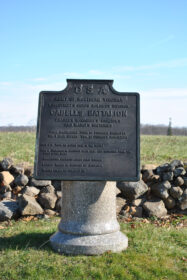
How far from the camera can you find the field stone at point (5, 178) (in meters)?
9.06

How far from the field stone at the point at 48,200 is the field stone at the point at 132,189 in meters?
1.64

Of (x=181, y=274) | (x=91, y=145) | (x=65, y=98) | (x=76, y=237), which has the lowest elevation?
(x=181, y=274)

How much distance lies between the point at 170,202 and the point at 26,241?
14.2 feet

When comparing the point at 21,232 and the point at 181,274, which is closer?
the point at 181,274

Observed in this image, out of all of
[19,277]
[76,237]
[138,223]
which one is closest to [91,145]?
[76,237]

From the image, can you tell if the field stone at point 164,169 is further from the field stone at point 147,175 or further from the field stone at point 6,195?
the field stone at point 6,195

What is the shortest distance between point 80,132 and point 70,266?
1947mm

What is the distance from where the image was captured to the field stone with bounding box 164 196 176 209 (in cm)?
881

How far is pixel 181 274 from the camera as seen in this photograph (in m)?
4.73

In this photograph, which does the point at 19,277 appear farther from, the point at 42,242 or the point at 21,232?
the point at 21,232

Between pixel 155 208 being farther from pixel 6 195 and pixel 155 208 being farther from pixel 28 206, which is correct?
pixel 6 195

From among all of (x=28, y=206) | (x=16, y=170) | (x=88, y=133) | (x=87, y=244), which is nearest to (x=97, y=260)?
(x=87, y=244)

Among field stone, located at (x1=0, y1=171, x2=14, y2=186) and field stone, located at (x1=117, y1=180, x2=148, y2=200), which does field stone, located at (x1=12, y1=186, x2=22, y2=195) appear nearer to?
field stone, located at (x1=0, y1=171, x2=14, y2=186)

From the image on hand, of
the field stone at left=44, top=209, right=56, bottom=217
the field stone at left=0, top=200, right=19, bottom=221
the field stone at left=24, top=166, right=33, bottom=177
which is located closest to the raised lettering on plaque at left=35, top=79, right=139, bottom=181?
the field stone at left=0, top=200, right=19, bottom=221
